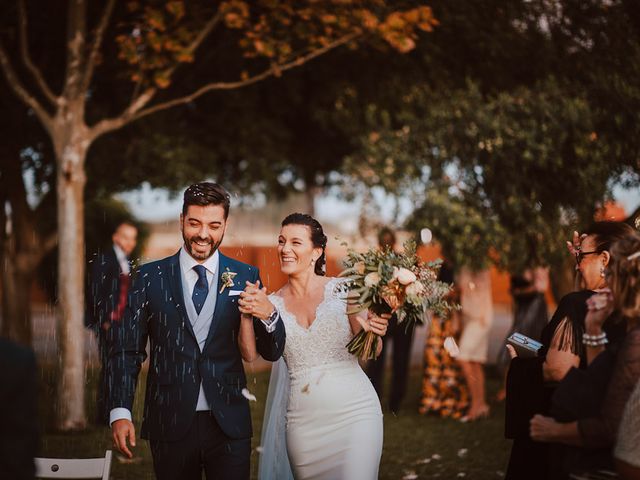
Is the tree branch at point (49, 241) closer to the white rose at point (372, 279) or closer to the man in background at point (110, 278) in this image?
the man in background at point (110, 278)

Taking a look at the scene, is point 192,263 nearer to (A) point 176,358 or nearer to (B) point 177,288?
(B) point 177,288

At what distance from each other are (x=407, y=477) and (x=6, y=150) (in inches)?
353

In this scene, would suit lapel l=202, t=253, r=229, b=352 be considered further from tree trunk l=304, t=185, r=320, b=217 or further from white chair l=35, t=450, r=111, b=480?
tree trunk l=304, t=185, r=320, b=217

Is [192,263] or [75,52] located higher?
[75,52]

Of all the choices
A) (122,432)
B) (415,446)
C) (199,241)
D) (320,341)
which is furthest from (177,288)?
→ (415,446)

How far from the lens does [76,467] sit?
432 centimetres

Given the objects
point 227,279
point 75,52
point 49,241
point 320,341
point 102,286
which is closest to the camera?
point 227,279

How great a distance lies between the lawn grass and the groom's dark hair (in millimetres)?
4280

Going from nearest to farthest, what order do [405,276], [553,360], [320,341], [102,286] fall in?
[553,360]
[405,276]
[320,341]
[102,286]

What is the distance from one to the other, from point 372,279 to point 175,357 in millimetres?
1142

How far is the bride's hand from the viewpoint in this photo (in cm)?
496

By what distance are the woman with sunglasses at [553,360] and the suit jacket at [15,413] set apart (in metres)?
2.51

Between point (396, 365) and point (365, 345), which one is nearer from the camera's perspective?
point (365, 345)

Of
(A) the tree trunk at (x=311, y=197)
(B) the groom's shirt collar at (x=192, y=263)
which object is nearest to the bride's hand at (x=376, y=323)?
(B) the groom's shirt collar at (x=192, y=263)
